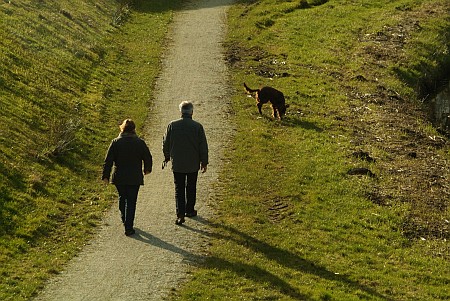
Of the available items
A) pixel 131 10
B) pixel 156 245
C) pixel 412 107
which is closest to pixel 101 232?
pixel 156 245

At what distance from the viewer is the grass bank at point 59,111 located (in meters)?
13.8

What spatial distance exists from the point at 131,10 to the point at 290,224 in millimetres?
22045

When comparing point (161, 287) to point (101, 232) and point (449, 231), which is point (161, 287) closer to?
point (101, 232)

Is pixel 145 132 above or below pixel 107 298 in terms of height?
above

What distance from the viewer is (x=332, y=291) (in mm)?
Answer: 12406

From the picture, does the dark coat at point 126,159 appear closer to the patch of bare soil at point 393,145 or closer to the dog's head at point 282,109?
the patch of bare soil at point 393,145

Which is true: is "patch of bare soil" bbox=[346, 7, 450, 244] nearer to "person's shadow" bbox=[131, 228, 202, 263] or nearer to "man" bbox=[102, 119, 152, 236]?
"person's shadow" bbox=[131, 228, 202, 263]

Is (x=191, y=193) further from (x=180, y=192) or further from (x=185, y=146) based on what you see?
(x=185, y=146)

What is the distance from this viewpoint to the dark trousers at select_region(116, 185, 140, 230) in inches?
546

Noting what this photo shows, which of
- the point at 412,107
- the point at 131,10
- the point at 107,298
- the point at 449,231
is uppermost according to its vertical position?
the point at 131,10

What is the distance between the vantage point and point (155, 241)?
1387 centimetres

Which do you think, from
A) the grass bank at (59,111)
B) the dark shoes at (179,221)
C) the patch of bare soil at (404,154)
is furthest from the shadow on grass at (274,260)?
the patch of bare soil at (404,154)

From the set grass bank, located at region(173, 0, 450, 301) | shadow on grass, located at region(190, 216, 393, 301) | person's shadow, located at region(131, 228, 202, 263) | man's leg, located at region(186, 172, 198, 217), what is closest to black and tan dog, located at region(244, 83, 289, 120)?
grass bank, located at region(173, 0, 450, 301)

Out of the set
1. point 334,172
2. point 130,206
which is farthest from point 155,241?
point 334,172
